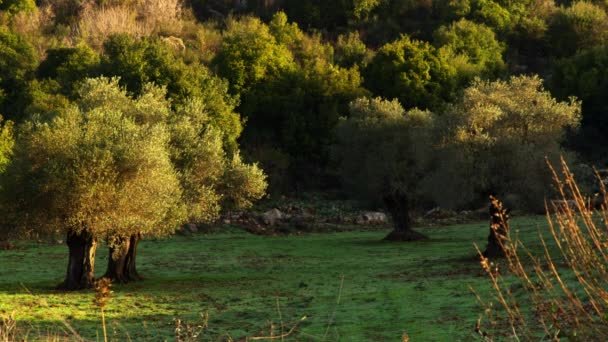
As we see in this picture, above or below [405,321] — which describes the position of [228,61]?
above

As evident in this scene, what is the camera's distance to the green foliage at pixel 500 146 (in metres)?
40.8

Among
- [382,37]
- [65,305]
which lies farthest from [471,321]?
[382,37]

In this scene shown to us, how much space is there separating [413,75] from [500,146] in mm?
45036

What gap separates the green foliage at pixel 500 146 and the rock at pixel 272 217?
2736cm

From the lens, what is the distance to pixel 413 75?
282 feet

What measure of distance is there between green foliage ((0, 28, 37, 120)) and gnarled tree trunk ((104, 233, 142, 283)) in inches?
1953

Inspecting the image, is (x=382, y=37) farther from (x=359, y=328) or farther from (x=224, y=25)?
(x=359, y=328)

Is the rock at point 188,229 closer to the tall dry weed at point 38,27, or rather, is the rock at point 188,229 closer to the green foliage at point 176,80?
the green foliage at point 176,80

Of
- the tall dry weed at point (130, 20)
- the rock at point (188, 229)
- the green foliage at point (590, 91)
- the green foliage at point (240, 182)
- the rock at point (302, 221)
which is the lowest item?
the rock at point (188, 229)

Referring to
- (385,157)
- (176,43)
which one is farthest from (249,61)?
(385,157)

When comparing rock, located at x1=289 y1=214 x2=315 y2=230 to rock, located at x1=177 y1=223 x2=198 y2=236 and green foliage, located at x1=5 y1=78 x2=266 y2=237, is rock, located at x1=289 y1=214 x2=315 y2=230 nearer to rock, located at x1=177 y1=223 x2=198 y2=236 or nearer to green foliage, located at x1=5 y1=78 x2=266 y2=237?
rock, located at x1=177 y1=223 x2=198 y2=236

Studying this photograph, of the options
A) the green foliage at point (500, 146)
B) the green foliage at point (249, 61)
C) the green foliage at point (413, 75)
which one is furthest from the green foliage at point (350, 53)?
the green foliage at point (500, 146)

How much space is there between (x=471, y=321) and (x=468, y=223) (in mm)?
47165

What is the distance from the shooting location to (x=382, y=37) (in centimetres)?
11825
